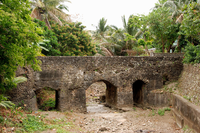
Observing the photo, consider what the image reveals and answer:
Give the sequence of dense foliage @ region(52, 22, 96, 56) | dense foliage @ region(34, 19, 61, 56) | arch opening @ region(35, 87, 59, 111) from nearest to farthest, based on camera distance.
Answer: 1. arch opening @ region(35, 87, 59, 111)
2. dense foliage @ region(34, 19, 61, 56)
3. dense foliage @ region(52, 22, 96, 56)

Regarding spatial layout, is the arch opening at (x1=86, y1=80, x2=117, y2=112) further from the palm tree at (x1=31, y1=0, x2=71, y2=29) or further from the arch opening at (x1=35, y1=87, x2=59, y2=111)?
the palm tree at (x1=31, y1=0, x2=71, y2=29)

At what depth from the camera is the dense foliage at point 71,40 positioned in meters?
14.7

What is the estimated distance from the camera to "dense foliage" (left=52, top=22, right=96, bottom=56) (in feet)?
48.4

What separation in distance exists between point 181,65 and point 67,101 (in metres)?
6.99

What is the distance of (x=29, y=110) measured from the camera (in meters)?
8.78

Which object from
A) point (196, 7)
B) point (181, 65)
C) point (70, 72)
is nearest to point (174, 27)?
point (181, 65)

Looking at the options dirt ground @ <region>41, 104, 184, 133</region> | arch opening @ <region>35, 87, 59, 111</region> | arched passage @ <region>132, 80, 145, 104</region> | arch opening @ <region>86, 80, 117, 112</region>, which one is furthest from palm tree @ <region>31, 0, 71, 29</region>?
dirt ground @ <region>41, 104, 184, 133</region>

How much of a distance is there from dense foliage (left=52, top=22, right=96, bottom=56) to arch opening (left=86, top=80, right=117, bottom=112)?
3.69m

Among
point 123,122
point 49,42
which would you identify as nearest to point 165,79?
point 123,122

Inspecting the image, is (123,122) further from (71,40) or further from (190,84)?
(71,40)

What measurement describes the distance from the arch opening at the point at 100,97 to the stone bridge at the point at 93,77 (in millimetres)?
65

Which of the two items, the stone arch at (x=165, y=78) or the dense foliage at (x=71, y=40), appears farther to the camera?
the dense foliage at (x=71, y=40)

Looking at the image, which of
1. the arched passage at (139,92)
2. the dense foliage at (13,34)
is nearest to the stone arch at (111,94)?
the arched passage at (139,92)

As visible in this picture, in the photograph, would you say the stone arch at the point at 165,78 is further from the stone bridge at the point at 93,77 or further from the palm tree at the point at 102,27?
the palm tree at the point at 102,27
